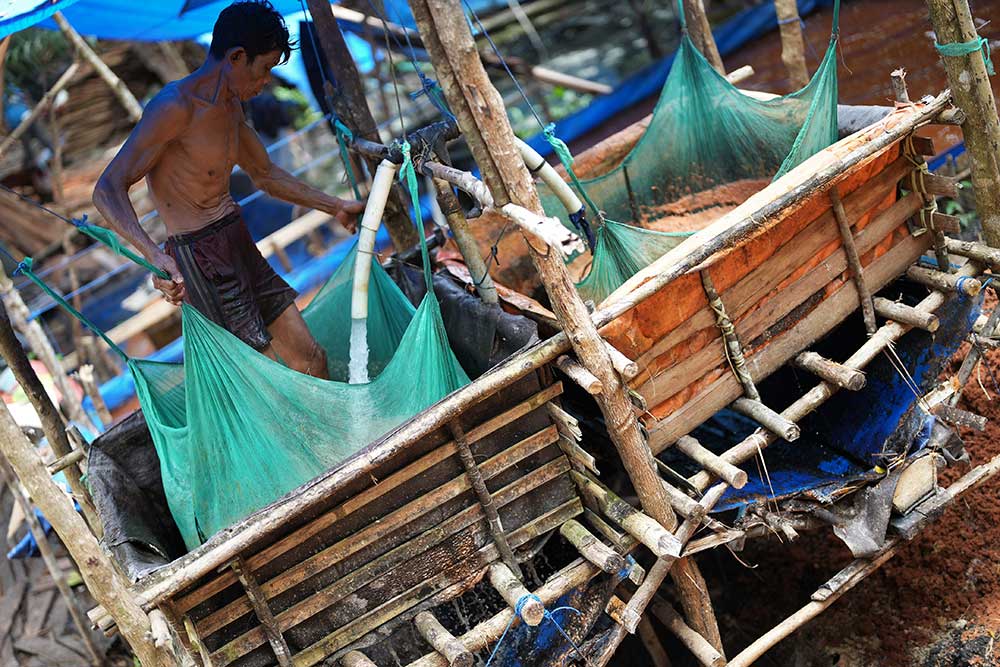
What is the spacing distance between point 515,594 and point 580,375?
82 cm

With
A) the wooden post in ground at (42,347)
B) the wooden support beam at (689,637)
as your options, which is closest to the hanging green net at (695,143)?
the wooden support beam at (689,637)

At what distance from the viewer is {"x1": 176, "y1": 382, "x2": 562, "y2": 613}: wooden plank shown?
3006mm

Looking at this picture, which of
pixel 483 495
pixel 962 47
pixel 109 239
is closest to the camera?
pixel 109 239

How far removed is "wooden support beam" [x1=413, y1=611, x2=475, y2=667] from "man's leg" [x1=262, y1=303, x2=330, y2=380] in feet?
4.02

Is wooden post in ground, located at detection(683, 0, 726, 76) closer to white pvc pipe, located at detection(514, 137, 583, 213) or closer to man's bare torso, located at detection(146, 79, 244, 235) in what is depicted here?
white pvc pipe, located at detection(514, 137, 583, 213)

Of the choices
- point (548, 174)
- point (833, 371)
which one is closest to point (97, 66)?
point (548, 174)

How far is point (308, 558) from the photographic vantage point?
10.3 feet

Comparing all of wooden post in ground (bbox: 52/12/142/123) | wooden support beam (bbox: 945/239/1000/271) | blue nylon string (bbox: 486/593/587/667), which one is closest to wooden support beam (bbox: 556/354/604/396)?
blue nylon string (bbox: 486/593/587/667)

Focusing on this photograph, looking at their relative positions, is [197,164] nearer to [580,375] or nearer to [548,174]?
[548,174]

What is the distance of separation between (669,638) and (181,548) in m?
2.70

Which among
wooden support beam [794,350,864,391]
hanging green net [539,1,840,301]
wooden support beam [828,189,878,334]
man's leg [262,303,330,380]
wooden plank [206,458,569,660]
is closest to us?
wooden plank [206,458,569,660]

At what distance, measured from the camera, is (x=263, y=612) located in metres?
3.08

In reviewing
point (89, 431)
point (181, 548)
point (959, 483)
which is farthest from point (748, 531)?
point (89, 431)

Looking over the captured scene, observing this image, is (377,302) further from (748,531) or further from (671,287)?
(748,531)
